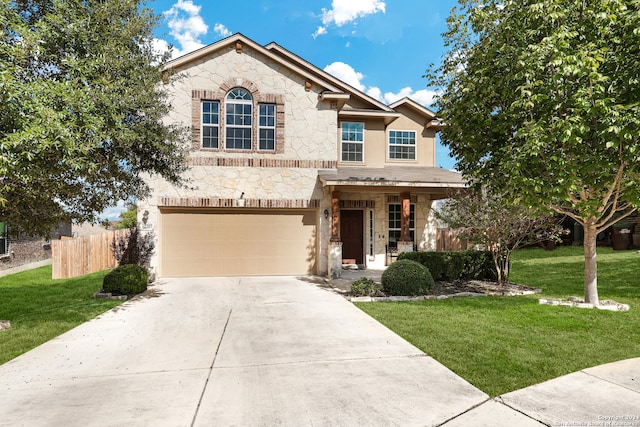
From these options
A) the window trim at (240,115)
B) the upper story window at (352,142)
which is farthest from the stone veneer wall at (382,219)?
the window trim at (240,115)

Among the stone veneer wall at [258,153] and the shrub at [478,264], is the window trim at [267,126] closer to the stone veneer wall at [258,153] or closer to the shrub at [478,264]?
the stone veneer wall at [258,153]

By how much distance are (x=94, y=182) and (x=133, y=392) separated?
536 cm

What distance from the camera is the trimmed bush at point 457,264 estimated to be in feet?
36.5

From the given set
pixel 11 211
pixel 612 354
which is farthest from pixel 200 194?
pixel 612 354

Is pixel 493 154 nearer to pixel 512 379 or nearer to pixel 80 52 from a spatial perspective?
pixel 512 379

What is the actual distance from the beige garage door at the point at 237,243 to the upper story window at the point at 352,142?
3235mm

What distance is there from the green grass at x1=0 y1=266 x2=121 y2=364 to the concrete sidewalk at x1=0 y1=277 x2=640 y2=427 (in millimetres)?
428

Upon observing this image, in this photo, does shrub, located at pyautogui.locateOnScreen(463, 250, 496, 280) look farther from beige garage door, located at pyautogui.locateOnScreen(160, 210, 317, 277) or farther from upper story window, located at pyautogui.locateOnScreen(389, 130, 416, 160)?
upper story window, located at pyautogui.locateOnScreen(389, 130, 416, 160)

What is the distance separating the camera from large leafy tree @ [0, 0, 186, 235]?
5086mm

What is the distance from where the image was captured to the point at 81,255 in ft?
46.6

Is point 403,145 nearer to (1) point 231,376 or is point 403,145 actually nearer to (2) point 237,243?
(2) point 237,243

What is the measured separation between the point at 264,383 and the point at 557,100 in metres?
7.37

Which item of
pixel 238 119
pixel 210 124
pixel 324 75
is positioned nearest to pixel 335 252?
pixel 238 119

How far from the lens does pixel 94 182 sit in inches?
302
